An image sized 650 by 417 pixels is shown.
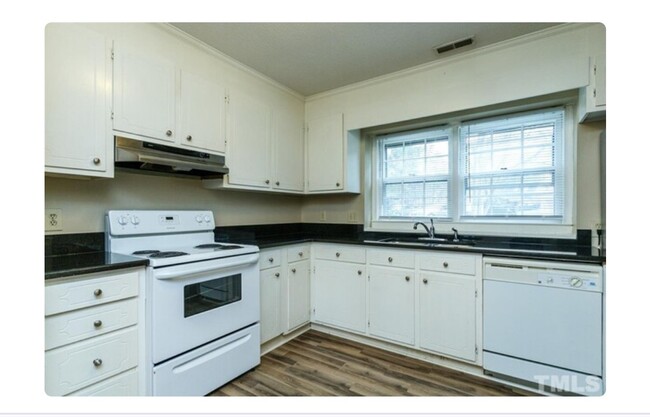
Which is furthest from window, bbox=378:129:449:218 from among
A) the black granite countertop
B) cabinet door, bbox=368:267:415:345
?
the black granite countertop

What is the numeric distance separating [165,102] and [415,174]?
7.21ft

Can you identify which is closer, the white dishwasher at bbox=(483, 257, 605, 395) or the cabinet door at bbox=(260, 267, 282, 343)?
the white dishwasher at bbox=(483, 257, 605, 395)

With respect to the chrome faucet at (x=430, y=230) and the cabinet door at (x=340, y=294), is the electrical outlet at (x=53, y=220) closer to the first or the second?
the cabinet door at (x=340, y=294)

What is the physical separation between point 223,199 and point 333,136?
122 cm

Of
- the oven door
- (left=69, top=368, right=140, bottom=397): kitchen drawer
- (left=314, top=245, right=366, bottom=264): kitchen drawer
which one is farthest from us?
(left=314, top=245, right=366, bottom=264): kitchen drawer

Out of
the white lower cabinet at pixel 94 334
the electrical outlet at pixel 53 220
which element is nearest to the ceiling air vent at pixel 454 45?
the white lower cabinet at pixel 94 334

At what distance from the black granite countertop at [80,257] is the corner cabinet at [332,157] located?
71.7 inches

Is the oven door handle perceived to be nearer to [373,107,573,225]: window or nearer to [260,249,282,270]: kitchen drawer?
[260,249,282,270]: kitchen drawer

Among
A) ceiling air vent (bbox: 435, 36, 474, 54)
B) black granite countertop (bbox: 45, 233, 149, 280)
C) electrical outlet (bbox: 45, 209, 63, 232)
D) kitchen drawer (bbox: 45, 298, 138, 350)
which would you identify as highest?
ceiling air vent (bbox: 435, 36, 474, 54)

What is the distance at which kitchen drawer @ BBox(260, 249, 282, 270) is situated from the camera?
7.89 feet

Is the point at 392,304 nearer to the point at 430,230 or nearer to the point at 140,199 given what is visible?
the point at 430,230

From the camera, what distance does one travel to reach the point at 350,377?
208cm

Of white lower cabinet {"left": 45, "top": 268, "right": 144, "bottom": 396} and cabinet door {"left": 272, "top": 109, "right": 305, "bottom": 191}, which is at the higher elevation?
cabinet door {"left": 272, "top": 109, "right": 305, "bottom": 191}

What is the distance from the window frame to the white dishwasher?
2.04 ft
